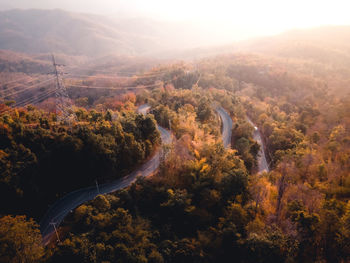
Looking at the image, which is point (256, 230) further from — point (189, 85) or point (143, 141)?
point (189, 85)

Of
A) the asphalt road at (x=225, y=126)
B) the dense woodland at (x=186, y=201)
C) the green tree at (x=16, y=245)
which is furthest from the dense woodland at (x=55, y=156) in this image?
the asphalt road at (x=225, y=126)

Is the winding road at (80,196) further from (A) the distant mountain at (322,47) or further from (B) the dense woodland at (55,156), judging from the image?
(A) the distant mountain at (322,47)

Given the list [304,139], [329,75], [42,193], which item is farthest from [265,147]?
[329,75]

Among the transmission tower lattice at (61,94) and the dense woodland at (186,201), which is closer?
the dense woodland at (186,201)

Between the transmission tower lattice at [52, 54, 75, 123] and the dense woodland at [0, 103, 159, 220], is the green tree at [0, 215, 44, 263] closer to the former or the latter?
the dense woodland at [0, 103, 159, 220]

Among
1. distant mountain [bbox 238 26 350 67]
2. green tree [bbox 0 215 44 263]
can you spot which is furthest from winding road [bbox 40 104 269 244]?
distant mountain [bbox 238 26 350 67]
